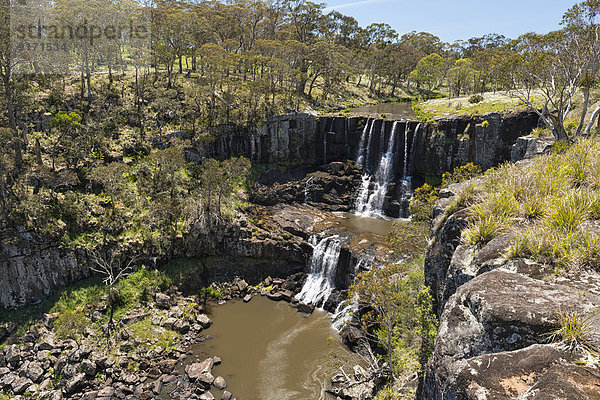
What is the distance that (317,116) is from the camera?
4388cm

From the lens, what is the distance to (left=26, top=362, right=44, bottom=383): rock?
19.0 m

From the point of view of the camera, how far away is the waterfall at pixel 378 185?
3750 cm

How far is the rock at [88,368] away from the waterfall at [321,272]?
1483 cm

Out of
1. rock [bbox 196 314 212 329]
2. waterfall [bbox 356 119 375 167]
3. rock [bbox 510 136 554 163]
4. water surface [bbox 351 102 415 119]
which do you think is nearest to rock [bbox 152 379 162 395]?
rock [bbox 196 314 212 329]

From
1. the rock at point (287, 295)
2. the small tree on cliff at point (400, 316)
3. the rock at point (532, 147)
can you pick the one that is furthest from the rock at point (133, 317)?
the rock at point (532, 147)

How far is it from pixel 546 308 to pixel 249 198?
33.3 m

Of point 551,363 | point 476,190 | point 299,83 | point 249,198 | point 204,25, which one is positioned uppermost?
point 204,25

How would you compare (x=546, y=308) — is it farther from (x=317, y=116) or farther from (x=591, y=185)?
(x=317, y=116)

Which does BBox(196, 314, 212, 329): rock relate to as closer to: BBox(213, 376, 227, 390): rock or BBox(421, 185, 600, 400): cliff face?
BBox(213, 376, 227, 390): rock

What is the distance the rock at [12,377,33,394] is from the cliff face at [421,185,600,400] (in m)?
23.2

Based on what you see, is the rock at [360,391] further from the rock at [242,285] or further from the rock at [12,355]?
the rock at [12,355]

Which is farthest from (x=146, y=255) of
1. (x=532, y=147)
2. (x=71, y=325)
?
(x=532, y=147)

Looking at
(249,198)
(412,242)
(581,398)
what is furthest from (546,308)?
(249,198)

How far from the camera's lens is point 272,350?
22109 millimetres
